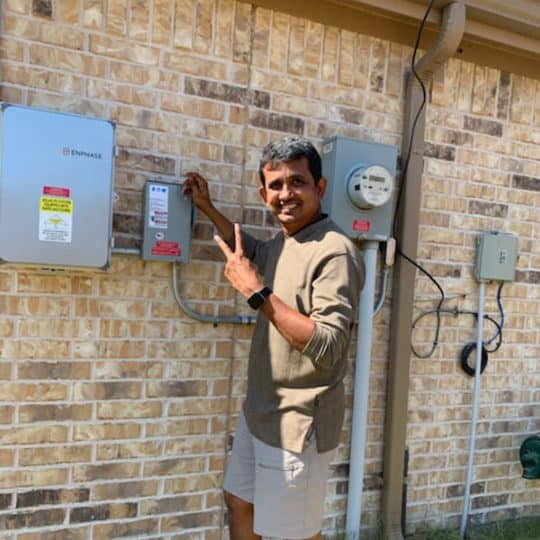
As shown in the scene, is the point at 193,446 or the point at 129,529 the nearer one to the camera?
the point at 129,529

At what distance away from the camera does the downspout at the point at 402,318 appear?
2945 mm

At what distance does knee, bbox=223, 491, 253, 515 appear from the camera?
7.50ft

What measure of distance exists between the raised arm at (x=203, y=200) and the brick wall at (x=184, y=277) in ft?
0.44

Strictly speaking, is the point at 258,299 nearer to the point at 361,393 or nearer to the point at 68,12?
the point at 361,393

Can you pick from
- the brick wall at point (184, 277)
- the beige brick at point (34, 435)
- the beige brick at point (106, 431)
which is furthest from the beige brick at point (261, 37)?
the beige brick at point (34, 435)

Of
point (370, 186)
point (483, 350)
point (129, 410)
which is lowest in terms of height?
point (129, 410)

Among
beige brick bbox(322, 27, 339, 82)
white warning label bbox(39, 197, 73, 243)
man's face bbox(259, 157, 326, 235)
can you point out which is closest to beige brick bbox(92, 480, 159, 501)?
white warning label bbox(39, 197, 73, 243)

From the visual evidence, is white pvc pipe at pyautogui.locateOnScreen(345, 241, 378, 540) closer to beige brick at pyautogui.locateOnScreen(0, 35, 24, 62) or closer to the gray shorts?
the gray shorts

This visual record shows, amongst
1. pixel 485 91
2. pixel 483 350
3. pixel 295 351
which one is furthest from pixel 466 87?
pixel 295 351

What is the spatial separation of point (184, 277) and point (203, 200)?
1.26ft

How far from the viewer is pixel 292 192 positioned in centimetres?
209

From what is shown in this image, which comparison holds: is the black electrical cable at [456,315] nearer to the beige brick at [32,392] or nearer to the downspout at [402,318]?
the downspout at [402,318]

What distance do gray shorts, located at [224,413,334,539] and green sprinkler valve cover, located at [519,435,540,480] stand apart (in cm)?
170

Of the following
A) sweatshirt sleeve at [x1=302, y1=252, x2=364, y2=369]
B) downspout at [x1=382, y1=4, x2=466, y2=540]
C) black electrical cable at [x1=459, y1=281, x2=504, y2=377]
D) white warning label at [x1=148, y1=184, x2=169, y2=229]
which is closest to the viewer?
sweatshirt sleeve at [x1=302, y1=252, x2=364, y2=369]
